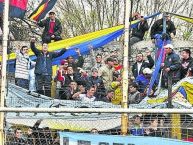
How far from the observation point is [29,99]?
1104cm

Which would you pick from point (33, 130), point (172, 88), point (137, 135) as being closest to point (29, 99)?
point (33, 130)

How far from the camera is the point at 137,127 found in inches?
345

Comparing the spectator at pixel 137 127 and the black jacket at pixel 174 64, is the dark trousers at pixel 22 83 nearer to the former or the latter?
the black jacket at pixel 174 64

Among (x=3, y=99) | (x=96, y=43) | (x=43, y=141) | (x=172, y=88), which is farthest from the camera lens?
(x=96, y=43)

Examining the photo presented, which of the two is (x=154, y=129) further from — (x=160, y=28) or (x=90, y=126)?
(x=160, y=28)

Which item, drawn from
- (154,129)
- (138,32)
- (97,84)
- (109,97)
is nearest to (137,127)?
(154,129)

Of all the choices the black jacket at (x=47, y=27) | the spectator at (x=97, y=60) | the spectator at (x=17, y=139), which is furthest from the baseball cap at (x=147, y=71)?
the spectator at (x=17, y=139)

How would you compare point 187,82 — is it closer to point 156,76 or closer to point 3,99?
point 156,76

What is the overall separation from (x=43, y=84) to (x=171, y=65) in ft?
7.34

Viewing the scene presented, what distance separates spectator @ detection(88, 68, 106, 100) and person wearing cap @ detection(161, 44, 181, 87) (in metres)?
1.11

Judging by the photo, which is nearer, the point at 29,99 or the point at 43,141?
the point at 43,141

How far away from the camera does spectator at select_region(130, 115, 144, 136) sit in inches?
337

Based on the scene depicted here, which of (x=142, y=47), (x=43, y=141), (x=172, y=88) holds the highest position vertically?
(x=142, y=47)

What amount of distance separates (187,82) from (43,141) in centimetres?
306
